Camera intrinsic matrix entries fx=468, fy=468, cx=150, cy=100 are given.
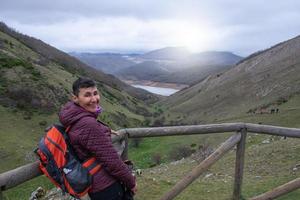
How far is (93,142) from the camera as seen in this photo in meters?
4.28

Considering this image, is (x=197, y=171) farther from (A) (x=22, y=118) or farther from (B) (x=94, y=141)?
(A) (x=22, y=118)

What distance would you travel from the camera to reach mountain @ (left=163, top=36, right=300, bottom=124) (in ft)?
202

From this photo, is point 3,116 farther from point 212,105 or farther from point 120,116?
point 212,105

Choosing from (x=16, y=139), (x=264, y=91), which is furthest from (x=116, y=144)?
(x=264, y=91)

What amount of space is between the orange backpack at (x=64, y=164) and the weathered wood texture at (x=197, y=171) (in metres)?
2.13

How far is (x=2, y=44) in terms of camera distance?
54.3m

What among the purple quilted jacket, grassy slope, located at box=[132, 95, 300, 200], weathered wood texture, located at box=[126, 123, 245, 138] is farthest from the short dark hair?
grassy slope, located at box=[132, 95, 300, 200]

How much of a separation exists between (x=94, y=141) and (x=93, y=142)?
13 millimetres

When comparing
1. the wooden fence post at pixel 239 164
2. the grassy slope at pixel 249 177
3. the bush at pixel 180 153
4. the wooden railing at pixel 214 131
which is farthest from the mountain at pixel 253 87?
the wooden railing at pixel 214 131

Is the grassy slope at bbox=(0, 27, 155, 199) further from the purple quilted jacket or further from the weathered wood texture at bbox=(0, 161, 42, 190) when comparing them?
the purple quilted jacket

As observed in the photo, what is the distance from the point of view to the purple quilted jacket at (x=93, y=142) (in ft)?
14.0

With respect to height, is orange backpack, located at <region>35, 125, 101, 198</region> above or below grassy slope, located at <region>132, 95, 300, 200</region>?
above

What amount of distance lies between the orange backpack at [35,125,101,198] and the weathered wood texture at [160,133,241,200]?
2.13m

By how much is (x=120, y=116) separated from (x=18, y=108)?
18760mm
